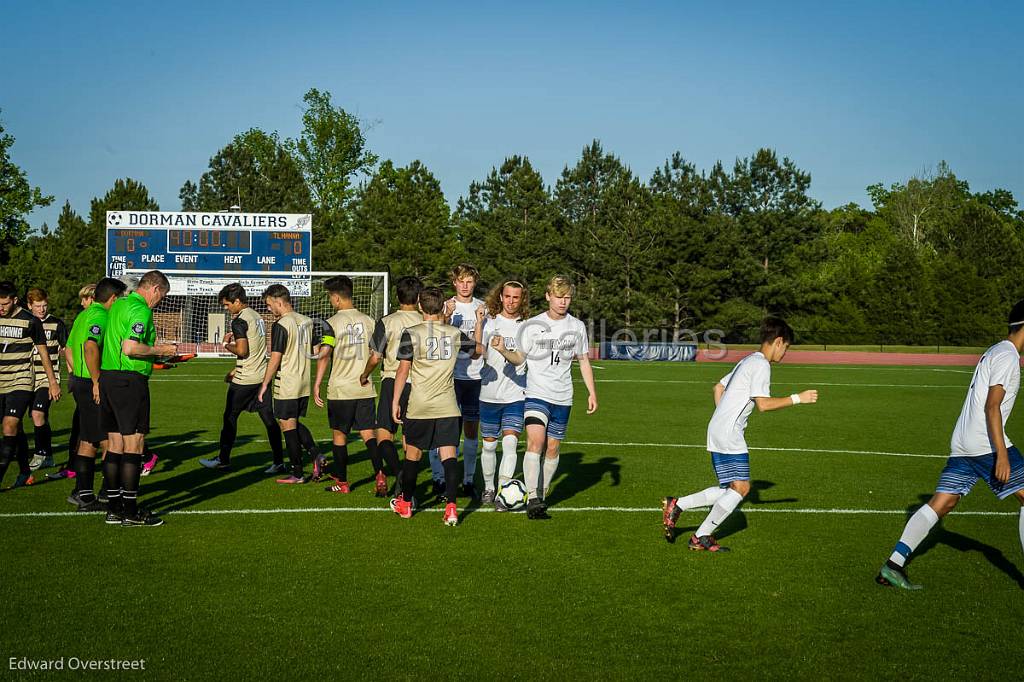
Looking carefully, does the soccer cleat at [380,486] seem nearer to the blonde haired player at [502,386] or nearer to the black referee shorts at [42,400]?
the blonde haired player at [502,386]

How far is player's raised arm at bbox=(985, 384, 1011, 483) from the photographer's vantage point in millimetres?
6117

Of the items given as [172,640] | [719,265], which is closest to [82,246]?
[719,265]

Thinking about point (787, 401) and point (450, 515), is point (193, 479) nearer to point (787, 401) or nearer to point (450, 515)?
point (450, 515)

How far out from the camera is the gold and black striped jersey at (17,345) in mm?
9883

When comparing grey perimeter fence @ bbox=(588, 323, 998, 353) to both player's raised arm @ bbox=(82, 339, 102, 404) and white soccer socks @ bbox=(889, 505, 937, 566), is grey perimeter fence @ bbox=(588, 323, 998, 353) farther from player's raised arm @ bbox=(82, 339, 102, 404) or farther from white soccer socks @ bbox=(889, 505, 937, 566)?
white soccer socks @ bbox=(889, 505, 937, 566)

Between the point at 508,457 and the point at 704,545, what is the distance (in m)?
2.25

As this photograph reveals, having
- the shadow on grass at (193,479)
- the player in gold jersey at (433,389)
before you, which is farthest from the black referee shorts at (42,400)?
the player in gold jersey at (433,389)

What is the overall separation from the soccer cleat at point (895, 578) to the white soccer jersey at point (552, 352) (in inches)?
120

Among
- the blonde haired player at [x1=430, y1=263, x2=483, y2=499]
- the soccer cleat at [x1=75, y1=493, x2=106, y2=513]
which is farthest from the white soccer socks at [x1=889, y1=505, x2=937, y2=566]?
the soccer cleat at [x1=75, y1=493, x2=106, y2=513]

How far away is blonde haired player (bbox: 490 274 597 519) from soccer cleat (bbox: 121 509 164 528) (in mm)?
3224

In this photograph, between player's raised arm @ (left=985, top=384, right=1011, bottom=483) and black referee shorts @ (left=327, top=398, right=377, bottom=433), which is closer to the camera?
player's raised arm @ (left=985, top=384, right=1011, bottom=483)

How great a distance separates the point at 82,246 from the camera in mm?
55500

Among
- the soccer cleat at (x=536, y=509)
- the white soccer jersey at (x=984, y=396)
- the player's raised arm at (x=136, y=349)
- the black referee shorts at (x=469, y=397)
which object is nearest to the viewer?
the white soccer jersey at (x=984, y=396)

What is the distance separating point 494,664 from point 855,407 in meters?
17.3
